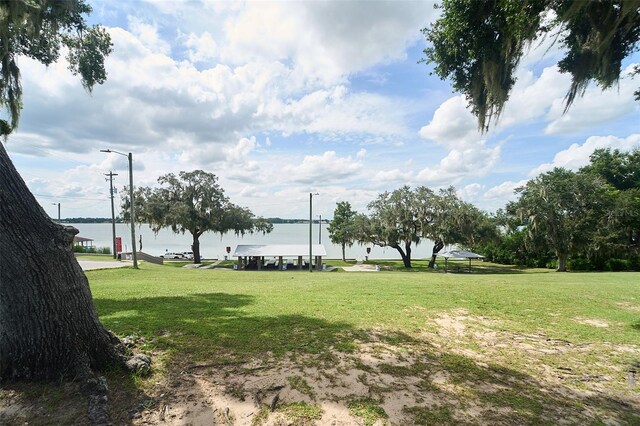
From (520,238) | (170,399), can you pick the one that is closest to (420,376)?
(170,399)

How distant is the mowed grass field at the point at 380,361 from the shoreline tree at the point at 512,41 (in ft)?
11.9

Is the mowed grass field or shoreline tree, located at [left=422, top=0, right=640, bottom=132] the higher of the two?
shoreline tree, located at [left=422, top=0, right=640, bottom=132]

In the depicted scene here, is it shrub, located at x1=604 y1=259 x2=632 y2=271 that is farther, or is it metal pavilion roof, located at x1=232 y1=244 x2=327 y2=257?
metal pavilion roof, located at x1=232 y1=244 x2=327 y2=257

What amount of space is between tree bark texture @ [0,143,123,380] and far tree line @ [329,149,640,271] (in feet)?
85.8

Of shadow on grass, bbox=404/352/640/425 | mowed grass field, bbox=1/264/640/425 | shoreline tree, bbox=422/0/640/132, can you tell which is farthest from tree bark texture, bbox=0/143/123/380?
shoreline tree, bbox=422/0/640/132

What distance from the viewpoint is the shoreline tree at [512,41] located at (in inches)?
164

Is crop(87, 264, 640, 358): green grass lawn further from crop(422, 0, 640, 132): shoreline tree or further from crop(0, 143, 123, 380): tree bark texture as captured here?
crop(422, 0, 640, 132): shoreline tree

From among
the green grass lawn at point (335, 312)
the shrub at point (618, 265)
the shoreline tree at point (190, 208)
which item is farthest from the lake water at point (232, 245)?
the green grass lawn at point (335, 312)

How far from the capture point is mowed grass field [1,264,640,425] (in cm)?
285

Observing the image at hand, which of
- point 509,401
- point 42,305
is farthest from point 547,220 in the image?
point 42,305

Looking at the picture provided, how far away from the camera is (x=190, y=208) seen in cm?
2867

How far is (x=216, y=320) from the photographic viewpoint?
527cm

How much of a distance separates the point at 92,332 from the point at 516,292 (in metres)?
9.39

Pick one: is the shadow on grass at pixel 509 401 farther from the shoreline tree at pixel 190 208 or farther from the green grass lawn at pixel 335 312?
the shoreline tree at pixel 190 208
